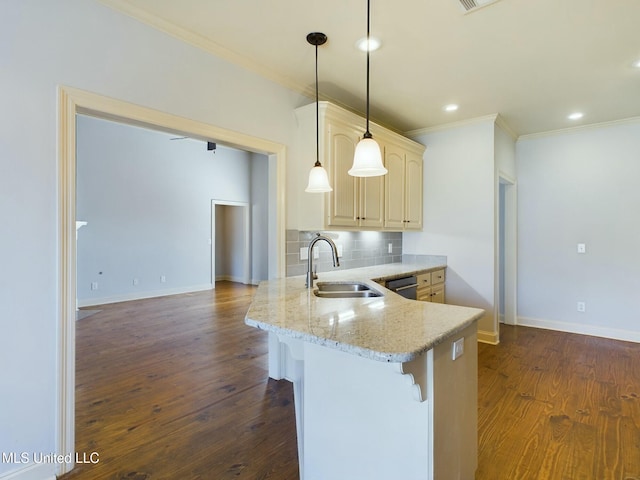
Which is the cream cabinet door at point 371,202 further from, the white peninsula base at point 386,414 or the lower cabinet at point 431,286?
the white peninsula base at point 386,414

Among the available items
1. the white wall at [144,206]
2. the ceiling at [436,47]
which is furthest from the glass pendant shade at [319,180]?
the white wall at [144,206]

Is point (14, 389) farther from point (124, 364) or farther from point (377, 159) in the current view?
point (377, 159)

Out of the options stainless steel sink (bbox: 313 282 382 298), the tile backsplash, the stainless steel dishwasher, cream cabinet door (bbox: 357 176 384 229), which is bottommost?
the stainless steel dishwasher

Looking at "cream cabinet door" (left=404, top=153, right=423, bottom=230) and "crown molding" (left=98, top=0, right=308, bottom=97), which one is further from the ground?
"crown molding" (left=98, top=0, right=308, bottom=97)

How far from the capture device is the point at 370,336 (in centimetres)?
124

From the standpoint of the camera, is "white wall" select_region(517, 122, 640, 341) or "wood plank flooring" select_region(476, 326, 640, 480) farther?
"white wall" select_region(517, 122, 640, 341)

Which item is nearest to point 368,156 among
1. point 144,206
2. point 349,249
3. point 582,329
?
point 349,249

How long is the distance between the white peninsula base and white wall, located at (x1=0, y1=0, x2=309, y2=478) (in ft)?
4.31

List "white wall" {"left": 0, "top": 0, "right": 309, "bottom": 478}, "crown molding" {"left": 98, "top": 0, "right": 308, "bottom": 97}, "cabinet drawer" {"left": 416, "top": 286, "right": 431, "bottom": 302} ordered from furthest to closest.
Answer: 1. "cabinet drawer" {"left": 416, "top": 286, "right": 431, "bottom": 302}
2. "crown molding" {"left": 98, "top": 0, "right": 308, "bottom": 97}
3. "white wall" {"left": 0, "top": 0, "right": 309, "bottom": 478}

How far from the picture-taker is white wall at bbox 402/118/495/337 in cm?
398

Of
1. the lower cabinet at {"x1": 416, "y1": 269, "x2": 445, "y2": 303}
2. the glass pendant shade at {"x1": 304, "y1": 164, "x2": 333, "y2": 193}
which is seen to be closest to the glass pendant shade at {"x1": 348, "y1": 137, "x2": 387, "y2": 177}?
the glass pendant shade at {"x1": 304, "y1": 164, "x2": 333, "y2": 193}

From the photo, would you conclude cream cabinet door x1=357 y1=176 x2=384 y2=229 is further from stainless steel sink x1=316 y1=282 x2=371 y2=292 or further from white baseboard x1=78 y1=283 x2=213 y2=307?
white baseboard x1=78 y1=283 x2=213 y2=307

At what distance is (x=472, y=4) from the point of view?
2.03 meters

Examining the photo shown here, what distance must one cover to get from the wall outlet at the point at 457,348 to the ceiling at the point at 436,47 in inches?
75.4
